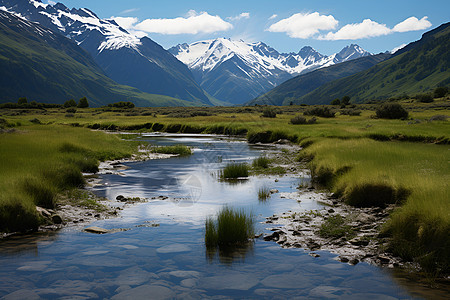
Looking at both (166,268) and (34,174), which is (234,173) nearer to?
(34,174)

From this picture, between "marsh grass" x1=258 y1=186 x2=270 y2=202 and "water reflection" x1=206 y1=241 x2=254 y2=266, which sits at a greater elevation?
"marsh grass" x1=258 y1=186 x2=270 y2=202

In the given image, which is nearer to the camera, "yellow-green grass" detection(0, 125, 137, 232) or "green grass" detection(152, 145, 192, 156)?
"yellow-green grass" detection(0, 125, 137, 232)

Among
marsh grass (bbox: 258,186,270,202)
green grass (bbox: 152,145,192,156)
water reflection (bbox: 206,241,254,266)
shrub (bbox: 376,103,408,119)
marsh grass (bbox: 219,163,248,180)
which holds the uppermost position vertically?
shrub (bbox: 376,103,408,119)

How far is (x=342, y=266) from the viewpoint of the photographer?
10992 millimetres

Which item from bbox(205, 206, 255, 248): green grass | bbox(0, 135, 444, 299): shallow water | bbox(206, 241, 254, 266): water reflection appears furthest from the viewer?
bbox(205, 206, 255, 248): green grass

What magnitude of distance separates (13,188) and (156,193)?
817cm

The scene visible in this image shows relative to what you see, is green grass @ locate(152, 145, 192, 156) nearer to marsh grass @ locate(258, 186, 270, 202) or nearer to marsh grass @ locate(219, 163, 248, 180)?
marsh grass @ locate(219, 163, 248, 180)

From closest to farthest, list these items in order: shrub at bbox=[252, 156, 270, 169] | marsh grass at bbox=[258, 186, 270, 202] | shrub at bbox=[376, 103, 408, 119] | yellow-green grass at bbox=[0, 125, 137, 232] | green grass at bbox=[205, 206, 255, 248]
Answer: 1. green grass at bbox=[205, 206, 255, 248]
2. yellow-green grass at bbox=[0, 125, 137, 232]
3. marsh grass at bbox=[258, 186, 270, 202]
4. shrub at bbox=[252, 156, 270, 169]
5. shrub at bbox=[376, 103, 408, 119]

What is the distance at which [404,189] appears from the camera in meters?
15.6

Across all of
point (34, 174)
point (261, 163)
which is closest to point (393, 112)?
point (261, 163)

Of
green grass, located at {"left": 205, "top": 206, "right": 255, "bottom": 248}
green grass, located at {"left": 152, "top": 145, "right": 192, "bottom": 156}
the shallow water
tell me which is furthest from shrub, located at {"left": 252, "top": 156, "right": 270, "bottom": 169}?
green grass, located at {"left": 205, "top": 206, "right": 255, "bottom": 248}

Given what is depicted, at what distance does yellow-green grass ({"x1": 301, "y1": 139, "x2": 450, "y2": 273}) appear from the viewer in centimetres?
1048

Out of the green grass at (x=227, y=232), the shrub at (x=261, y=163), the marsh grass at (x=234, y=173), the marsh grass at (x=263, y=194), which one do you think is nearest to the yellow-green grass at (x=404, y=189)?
the marsh grass at (x=263, y=194)

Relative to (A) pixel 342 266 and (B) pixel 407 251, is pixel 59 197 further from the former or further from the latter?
(B) pixel 407 251
